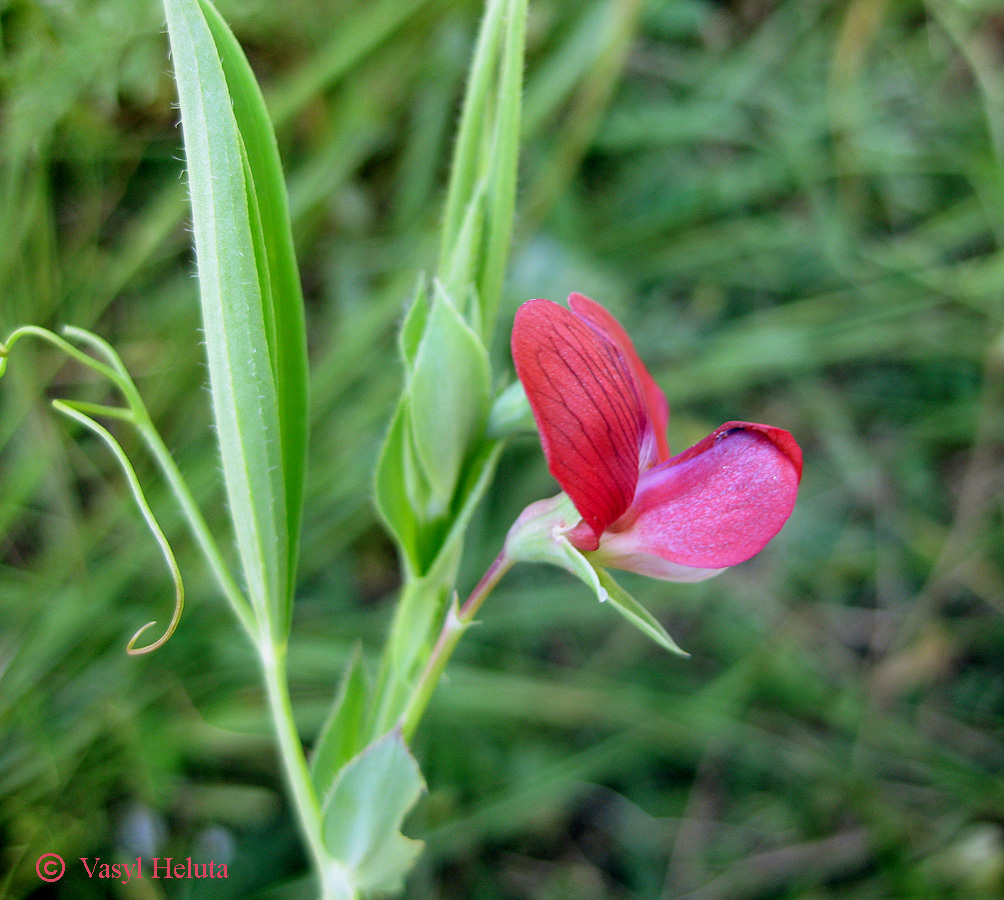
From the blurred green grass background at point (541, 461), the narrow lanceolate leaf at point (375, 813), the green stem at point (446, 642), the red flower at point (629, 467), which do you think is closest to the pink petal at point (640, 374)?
the red flower at point (629, 467)

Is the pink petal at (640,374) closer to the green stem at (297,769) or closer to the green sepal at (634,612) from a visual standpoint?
the green sepal at (634,612)

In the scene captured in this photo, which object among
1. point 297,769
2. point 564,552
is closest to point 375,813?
point 297,769

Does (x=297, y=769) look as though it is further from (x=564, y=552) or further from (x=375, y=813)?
(x=564, y=552)

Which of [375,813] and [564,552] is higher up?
[564,552]

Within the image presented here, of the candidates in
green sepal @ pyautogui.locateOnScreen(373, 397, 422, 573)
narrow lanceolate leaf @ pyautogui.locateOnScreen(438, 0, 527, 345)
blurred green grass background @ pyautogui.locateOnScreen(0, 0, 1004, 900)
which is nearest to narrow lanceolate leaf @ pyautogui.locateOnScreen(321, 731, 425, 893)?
green sepal @ pyautogui.locateOnScreen(373, 397, 422, 573)

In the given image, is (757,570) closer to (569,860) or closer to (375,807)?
(569,860)

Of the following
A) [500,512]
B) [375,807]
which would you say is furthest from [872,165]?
[375,807]
